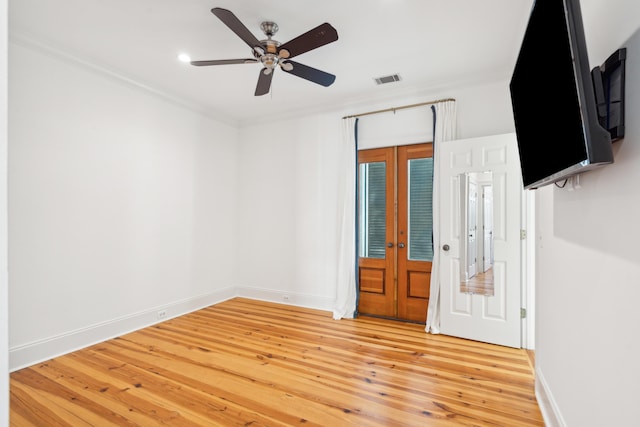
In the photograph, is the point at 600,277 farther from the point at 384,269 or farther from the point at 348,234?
the point at 348,234

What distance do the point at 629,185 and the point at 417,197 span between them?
9.68ft

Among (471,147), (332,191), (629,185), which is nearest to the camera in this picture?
(629,185)

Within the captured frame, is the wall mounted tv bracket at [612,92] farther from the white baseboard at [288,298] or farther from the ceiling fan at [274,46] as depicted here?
the white baseboard at [288,298]

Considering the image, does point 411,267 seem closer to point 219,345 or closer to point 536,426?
point 536,426

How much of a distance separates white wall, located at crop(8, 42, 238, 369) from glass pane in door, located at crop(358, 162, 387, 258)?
92.2 inches

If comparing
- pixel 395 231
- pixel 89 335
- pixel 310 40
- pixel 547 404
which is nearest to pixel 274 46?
pixel 310 40

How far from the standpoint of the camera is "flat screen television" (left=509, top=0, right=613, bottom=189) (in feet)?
3.52

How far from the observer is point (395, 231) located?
4.14 m

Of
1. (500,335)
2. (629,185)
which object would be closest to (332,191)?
(500,335)

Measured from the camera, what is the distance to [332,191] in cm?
455

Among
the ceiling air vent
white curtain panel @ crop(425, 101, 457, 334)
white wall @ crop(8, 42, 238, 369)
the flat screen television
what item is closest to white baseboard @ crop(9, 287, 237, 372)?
white wall @ crop(8, 42, 238, 369)

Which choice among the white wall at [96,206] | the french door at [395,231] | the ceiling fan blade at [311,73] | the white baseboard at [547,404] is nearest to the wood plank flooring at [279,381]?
the white baseboard at [547,404]

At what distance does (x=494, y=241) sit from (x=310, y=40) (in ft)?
9.01

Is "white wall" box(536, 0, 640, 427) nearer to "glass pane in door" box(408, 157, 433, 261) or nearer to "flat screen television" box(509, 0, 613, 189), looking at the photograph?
"flat screen television" box(509, 0, 613, 189)
